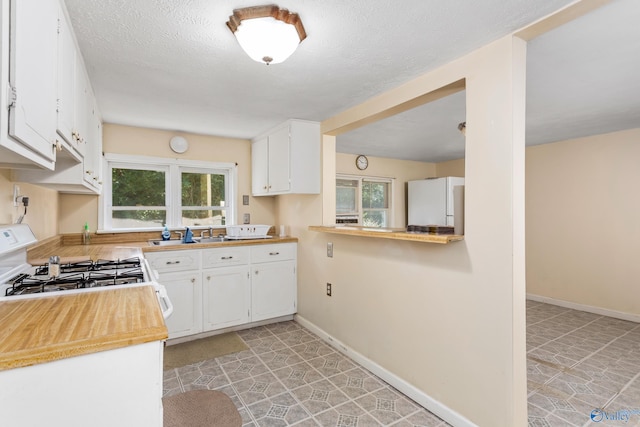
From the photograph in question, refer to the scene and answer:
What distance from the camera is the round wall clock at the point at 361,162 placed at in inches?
199

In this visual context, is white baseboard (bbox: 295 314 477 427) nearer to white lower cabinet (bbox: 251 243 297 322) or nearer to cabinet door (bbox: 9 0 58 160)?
white lower cabinet (bbox: 251 243 297 322)

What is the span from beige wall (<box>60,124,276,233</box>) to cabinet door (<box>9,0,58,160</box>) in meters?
2.27

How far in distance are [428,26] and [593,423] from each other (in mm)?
2405

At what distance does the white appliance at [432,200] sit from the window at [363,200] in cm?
40

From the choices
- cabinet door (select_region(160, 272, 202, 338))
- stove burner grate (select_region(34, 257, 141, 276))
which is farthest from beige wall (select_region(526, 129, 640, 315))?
stove burner grate (select_region(34, 257, 141, 276))

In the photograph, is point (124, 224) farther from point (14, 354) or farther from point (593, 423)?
point (593, 423)

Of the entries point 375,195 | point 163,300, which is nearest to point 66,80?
point 163,300

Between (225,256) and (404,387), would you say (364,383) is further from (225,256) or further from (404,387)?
(225,256)

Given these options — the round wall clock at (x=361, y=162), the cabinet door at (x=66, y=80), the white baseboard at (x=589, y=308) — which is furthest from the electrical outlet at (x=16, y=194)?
the white baseboard at (x=589, y=308)

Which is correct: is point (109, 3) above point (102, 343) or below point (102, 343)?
above

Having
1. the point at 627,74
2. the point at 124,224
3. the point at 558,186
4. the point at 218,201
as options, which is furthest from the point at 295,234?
the point at 558,186

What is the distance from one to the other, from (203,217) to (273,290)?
1.21 m

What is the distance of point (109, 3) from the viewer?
1.37 meters

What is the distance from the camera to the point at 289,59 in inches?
72.9
